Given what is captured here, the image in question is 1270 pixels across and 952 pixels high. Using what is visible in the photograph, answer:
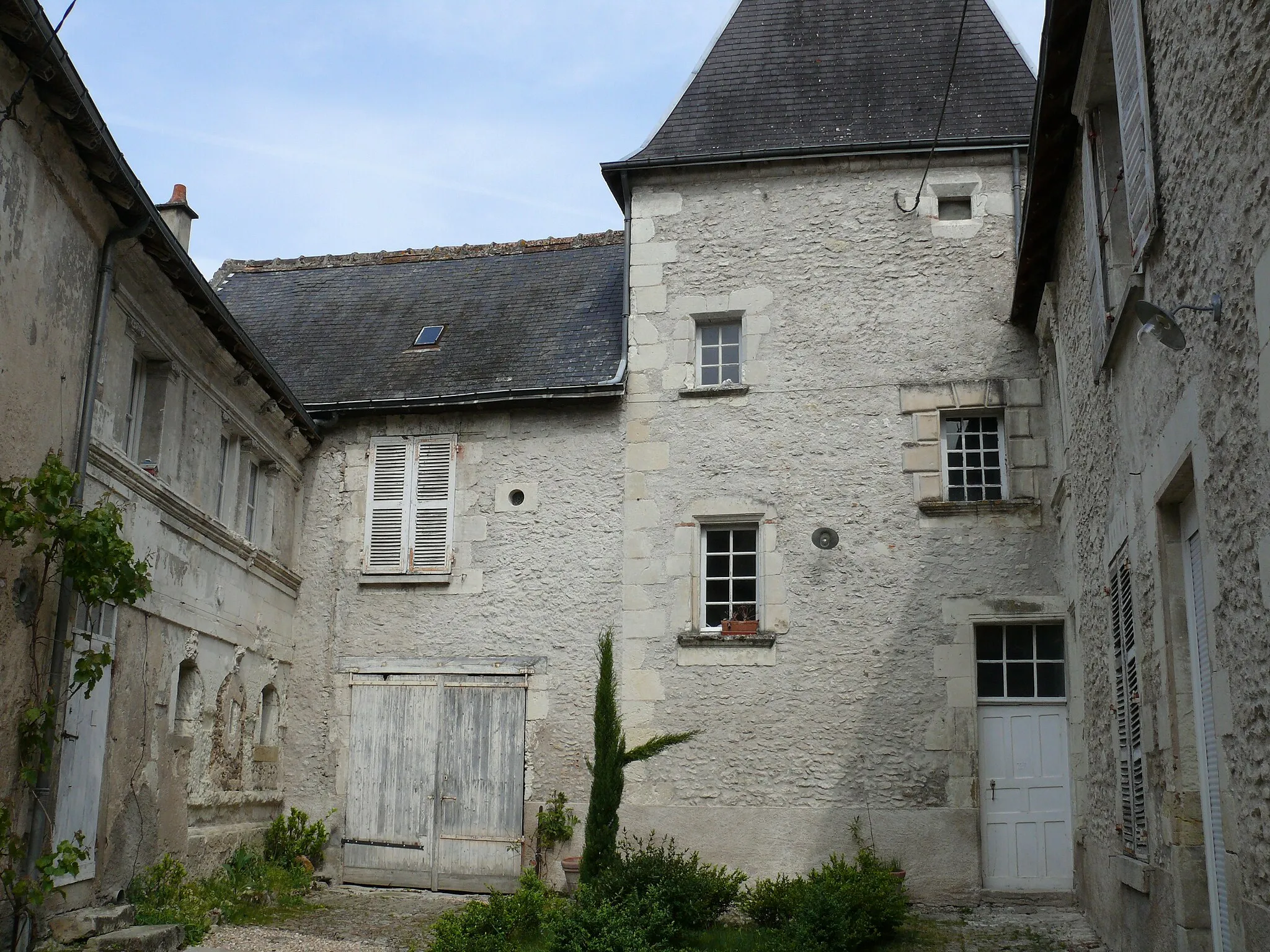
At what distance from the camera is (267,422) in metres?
10.4

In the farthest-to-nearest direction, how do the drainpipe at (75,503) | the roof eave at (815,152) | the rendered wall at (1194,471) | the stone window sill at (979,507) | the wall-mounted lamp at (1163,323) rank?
the roof eave at (815,152), the stone window sill at (979,507), the drainpipe at (75,503), the wall-mounted lamp at (1163,323), the rendered wall at (1194,471)

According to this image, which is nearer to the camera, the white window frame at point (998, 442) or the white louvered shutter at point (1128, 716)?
the white louvered shutter at point (1128, 716)

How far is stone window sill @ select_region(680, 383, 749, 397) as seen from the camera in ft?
35.0

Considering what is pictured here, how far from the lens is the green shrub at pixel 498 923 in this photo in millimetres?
7113

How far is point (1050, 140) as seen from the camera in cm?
732

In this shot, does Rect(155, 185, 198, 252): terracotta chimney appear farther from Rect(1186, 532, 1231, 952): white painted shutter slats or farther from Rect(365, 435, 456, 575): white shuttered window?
Rect(1186, 532, 1231, 952): white painted shutter slats

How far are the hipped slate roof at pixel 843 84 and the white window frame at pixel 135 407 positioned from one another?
4671mm

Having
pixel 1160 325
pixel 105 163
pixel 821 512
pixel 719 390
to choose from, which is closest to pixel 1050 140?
pixel 1160 325

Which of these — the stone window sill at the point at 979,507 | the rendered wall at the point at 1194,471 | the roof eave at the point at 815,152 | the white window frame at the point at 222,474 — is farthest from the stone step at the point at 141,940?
the roof eave at the point at 815,152

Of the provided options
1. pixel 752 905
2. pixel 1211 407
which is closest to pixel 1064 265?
pixel 1211 407

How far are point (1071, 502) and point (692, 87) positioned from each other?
5.77 m

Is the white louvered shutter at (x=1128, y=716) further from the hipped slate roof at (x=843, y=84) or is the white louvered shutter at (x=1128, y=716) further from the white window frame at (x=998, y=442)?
the hipped slate roof at (x=843, y=84)

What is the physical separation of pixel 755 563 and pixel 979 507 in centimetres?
186

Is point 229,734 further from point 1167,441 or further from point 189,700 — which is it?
point 1167,441
